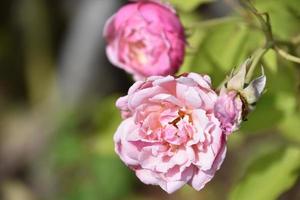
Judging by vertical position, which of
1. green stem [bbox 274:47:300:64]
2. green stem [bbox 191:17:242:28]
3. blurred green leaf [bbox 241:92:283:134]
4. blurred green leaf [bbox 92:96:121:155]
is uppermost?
green stem [bbox 274:47:300:64]

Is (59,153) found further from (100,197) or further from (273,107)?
(273,107)

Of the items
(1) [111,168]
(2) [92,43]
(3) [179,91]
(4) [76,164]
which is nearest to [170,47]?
(3) [179,91]

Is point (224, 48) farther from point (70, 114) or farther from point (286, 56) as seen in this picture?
point (70, 114)

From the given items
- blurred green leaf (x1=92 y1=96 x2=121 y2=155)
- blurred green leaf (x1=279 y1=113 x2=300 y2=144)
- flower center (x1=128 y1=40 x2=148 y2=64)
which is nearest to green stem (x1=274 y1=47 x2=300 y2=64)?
flower center (x1=128 y1=40 x2=148 y2=64)

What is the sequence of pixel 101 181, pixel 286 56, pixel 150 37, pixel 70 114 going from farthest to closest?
1. pixel 70 114
2. pixel 101 181
3. pixel 150 37
4. pixel 286 56

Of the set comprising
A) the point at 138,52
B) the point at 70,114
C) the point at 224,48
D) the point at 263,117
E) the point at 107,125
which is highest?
the point at 138,52

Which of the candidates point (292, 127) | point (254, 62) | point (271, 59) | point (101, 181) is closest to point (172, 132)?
point (254, 62)

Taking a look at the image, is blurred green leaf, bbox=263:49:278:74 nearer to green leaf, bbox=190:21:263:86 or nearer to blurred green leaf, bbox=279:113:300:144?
green leaf, bbox=190:21:263:86
